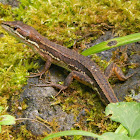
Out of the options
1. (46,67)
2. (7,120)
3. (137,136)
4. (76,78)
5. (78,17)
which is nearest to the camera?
(137,136)

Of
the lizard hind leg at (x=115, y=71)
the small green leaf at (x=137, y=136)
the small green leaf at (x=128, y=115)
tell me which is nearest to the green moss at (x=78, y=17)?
the lizard hind leg at (x=115, y=71)

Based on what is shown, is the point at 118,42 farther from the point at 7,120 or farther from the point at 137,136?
the point at 7,120

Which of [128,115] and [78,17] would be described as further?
[78,17]

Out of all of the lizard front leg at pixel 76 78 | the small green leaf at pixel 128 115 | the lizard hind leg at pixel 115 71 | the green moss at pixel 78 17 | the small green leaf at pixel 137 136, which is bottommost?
the small green leaf at pixel 137 136

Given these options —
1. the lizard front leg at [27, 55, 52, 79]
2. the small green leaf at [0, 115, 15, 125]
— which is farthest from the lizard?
the small green leaf at [0, 115, 15, 125]

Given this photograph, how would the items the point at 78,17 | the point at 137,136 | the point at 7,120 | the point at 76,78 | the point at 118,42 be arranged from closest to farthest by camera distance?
1. the point at 137,136
2. the point at 7,120
3. the point at 118,42
4. the point at 76,78
5. the point at 78,17

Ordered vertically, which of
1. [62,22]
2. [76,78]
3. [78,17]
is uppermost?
[78,17]

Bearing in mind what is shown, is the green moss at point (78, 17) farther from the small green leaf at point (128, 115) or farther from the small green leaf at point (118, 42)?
the small green leaf at point (128, 115)

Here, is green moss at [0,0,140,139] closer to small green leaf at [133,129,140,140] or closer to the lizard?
the lizard

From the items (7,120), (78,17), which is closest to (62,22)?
(78,17)
